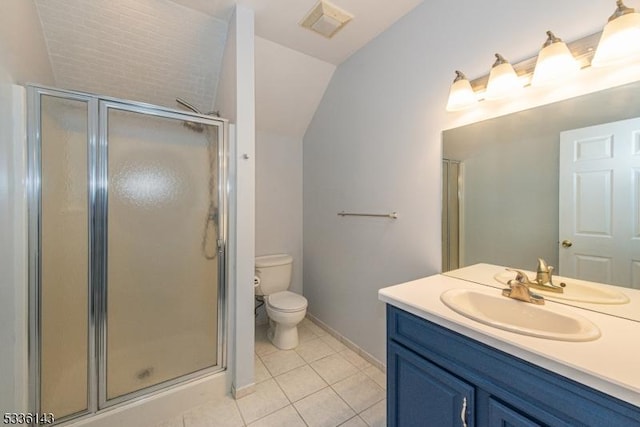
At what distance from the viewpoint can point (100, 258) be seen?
1.38 m

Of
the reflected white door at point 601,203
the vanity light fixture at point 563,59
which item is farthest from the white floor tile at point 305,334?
the vanity light fixture at point 563,59

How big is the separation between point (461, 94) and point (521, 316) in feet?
3.57

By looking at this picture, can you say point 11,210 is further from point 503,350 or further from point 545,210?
point 545,210

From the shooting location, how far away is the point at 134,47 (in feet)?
6.00

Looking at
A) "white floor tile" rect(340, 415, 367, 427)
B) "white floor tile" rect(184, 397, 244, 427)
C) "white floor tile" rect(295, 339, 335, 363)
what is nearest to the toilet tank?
"white floor tile" rect(295, 339, 335, 363)

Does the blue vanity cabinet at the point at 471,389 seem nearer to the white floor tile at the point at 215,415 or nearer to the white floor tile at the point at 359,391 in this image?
the white floor tile at the point at 359,391

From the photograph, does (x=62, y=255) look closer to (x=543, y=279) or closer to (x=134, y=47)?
(x=134, y=47)

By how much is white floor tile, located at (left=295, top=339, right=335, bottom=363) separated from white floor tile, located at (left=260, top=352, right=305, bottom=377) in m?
0.05

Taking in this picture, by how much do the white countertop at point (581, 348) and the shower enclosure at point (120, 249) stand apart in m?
1.33

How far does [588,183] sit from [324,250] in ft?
6.27

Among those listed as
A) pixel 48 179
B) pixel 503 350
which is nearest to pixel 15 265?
pixel 48 179

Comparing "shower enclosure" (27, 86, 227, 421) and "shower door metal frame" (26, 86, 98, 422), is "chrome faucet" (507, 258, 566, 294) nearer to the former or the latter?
"shower enclosure" (27, 86, 227, 421)

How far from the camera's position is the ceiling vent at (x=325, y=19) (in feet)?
5.41

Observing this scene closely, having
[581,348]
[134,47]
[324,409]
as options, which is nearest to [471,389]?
[581,348]
